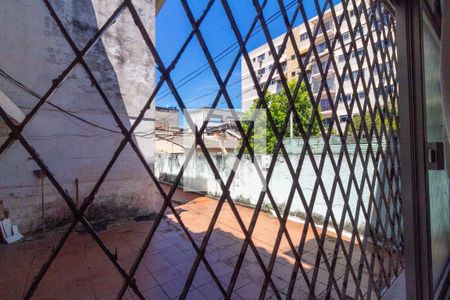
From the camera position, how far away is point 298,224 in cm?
438

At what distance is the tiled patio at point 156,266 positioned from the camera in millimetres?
2252

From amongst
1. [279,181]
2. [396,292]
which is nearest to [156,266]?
[396,292]

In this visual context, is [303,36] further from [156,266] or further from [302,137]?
[302,137]

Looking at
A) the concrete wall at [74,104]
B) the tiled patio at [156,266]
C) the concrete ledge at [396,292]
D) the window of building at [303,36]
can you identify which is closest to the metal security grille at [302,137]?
the concrete ledge at [396,292]

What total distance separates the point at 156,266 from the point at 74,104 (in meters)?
3.31

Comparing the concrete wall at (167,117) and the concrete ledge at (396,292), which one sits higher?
the concrete wall at (167,117)

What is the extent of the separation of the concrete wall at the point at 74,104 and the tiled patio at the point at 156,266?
698 millimetres

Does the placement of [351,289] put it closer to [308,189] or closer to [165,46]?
[308,189]

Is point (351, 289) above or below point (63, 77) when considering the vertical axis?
below

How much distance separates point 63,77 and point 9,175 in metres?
4.25

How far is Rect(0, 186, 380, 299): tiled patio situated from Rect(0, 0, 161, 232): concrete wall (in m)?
0.70

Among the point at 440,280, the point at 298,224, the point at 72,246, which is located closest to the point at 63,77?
the point at 440,280

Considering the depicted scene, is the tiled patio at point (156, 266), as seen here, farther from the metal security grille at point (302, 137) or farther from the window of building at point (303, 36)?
the window of building at point (303, 36)

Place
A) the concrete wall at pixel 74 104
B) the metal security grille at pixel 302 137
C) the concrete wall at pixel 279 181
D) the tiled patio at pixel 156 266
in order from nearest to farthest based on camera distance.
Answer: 1. the metal security grille at pixel 302 137
2. the tiled patio at pixel 156 266
3. the concrete wall at pixel 279 181
4. the concrete wall at pixel 74 104
